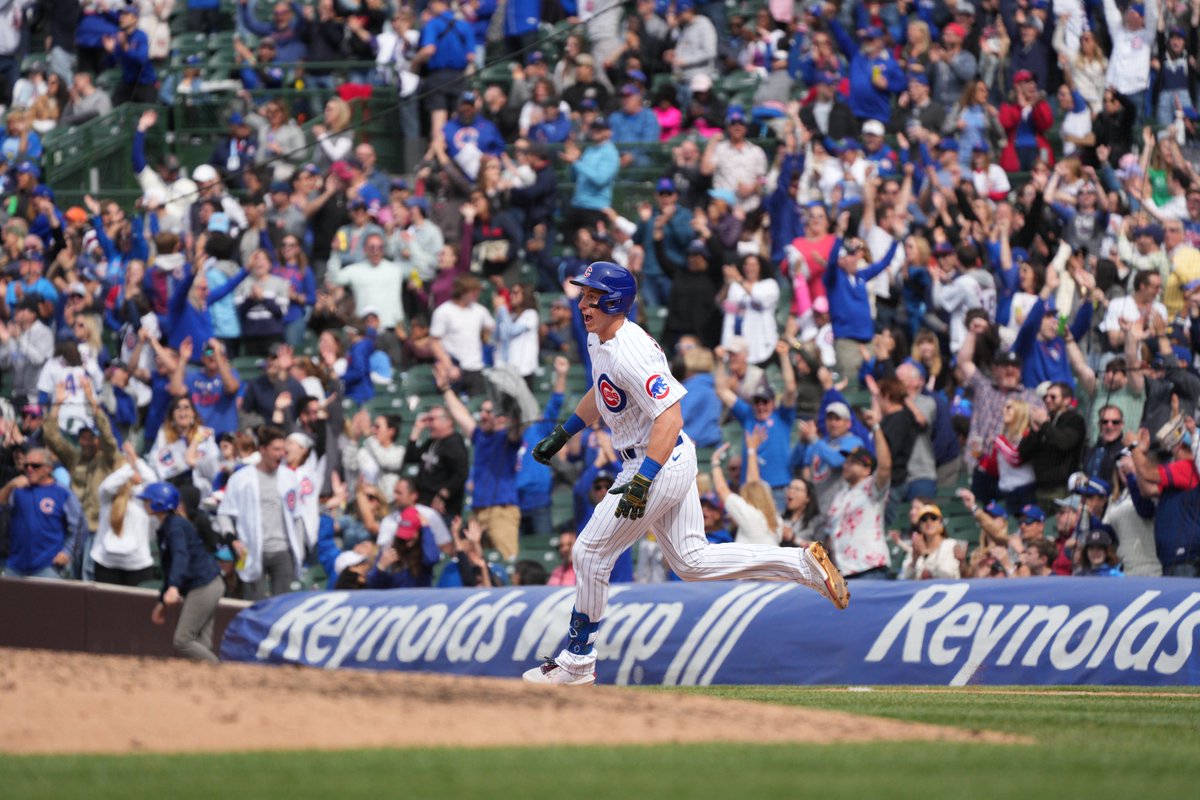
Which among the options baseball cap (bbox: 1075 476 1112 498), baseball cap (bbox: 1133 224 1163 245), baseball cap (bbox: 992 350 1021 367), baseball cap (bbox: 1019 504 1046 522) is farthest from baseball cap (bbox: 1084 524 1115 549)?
baseball cap (bbox: 1133 224 1163 245)

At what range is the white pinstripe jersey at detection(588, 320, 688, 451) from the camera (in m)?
8.48

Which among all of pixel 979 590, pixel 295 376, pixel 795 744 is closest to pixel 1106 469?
pixel 979 590

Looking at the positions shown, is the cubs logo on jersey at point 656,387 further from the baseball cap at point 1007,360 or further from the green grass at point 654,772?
the baseball cap at point 1007,360

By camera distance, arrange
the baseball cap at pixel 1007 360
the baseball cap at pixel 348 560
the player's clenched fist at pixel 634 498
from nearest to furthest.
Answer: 1. the player's clenched fist at pixel 634 498
2. the baseball cap at pixel 1007 360
3. the baseball cap at pixel 348 560

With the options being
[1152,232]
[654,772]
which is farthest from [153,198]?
[654,772]

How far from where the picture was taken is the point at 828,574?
893 centimetres

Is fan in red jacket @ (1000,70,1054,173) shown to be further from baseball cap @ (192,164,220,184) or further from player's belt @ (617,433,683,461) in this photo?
player's belt @ (617,433,683,461)

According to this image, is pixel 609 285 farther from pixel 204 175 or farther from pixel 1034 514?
pixel 204 175

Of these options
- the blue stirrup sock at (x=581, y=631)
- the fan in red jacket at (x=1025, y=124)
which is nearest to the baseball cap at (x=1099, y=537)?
the blue stirrup sock at (x=581, y=631)

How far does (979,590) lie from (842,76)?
856 centimetres

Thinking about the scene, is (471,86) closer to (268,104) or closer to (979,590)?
(268,104)

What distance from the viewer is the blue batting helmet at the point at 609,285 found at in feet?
28.4

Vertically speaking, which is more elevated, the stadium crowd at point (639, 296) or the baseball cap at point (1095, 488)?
the stadium crowd at point (639, 296)

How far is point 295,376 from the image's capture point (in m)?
→ 15.1
